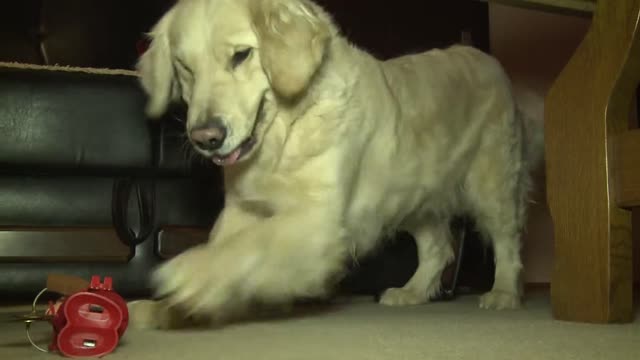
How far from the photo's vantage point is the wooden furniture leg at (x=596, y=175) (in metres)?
1.51

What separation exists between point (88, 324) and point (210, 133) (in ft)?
1.54

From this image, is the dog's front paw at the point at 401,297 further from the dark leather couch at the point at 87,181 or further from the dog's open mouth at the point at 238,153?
the dog's open mouth at the point at 238,153

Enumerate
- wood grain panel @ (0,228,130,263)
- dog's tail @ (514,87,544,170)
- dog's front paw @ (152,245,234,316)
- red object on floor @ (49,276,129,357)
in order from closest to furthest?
red object on floor @ (49,276,129,357) → dog's front paw @ (152,245,234,316) → wood grain panel @ (0,228,130,263) → dog's tail @ (514,87,544,170)

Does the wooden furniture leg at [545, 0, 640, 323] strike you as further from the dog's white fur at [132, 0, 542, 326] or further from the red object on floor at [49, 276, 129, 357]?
the red object on floor at [49, 276, 129, 357]

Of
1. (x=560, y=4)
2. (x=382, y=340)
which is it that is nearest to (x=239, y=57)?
(x=382, y=340)

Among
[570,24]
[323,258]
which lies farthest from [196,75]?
[570,24]

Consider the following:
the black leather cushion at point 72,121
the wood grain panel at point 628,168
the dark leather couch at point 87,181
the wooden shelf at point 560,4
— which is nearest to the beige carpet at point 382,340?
the wood grain panel at point 628,168

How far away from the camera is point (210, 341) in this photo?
1.28 metres

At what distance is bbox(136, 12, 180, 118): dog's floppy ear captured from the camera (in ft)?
5.89

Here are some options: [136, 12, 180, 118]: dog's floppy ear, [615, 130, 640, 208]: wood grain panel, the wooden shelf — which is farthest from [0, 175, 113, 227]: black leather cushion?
[615, 130, 640, 208]: wood grain panel

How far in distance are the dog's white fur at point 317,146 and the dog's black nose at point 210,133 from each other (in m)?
0.02

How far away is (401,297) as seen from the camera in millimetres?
2242

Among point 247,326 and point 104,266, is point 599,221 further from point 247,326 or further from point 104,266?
point 104,266

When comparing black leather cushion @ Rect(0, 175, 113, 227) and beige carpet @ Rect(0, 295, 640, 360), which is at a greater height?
black leather cushion @ Rect(0, 175, 113, 227)
